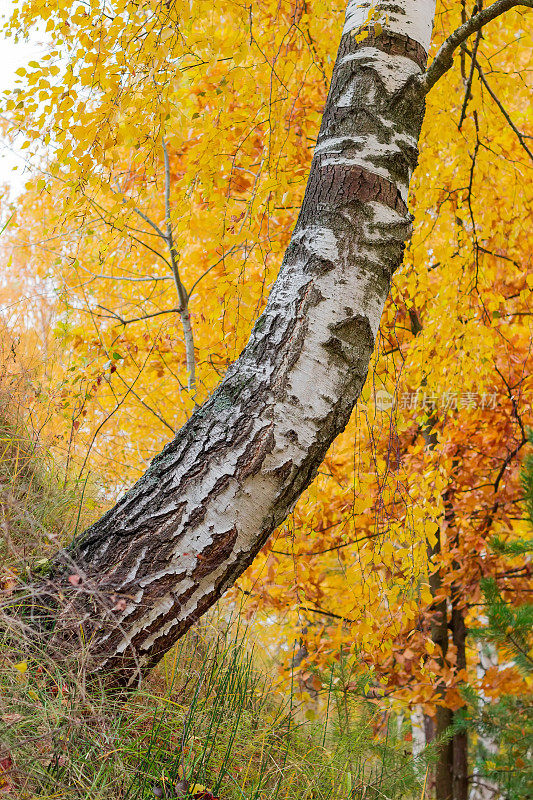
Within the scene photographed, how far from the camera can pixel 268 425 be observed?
125cm

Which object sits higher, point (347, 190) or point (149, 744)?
point (347, 190)

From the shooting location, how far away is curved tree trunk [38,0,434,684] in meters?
1.22

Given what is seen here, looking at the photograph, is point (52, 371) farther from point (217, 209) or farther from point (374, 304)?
point (374, 304)

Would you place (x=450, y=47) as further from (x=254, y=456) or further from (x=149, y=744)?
(x=149, y=744)

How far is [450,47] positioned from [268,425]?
1.14 m

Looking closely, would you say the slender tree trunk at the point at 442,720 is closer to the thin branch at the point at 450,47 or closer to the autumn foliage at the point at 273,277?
the autumn foliage at the point at 273,277

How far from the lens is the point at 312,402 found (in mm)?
1278

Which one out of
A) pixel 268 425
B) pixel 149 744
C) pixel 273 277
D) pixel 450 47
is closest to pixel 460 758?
pixel 273 277

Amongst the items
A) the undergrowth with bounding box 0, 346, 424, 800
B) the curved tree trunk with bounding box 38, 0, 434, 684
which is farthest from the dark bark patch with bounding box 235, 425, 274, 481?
the undergrowth with bounding box 0, 346, 424, 800

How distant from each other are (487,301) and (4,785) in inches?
Answer: 104

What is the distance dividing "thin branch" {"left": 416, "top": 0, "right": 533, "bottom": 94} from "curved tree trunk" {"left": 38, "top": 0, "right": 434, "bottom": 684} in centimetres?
12

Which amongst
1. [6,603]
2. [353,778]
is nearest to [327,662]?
[353,778]

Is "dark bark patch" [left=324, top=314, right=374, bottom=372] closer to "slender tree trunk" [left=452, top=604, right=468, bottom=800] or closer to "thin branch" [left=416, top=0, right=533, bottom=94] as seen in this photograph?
"thin branch" [left=416, top=0, right=533, bottom=94]

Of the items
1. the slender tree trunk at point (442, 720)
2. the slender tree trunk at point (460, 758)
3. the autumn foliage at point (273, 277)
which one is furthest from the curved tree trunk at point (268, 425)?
the slender tree trunk at point (460, 758)
